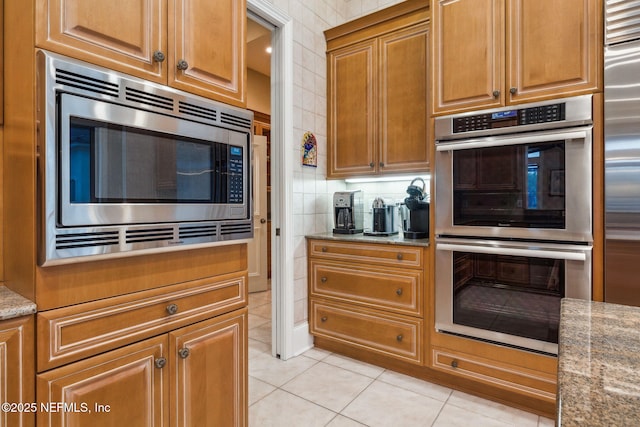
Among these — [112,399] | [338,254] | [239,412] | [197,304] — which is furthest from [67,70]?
[338,254]

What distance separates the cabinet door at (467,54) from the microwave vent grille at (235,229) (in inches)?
55.3

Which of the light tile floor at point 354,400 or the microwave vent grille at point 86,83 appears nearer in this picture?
the microwave vent grille at point 86,83

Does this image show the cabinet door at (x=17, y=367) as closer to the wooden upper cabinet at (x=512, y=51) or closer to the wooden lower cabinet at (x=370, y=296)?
the wooden lower cabinet at (x=370, y=296)

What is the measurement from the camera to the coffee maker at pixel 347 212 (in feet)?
9.04

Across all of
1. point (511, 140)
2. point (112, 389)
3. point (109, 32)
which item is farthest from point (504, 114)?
point (112, 389)

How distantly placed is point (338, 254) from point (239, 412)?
4.41 ft

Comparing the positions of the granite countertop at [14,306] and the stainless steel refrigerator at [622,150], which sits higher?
the stainless steel refrigerator at [622,150]

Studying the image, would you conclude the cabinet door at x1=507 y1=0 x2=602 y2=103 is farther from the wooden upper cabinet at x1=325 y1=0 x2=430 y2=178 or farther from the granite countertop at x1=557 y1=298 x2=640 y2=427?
the granite countertop at x1=557 y1=298 x2=640 y2=427

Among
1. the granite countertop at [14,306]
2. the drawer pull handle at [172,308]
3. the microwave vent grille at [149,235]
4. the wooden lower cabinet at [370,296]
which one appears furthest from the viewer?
Result: the wooden lower cabinet at [370,296]

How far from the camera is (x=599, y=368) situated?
57 centimetres

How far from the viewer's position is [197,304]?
134 centimetres

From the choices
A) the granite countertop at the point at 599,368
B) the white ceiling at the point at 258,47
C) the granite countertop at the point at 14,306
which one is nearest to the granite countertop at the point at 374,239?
the granite countertop at the point at 599,368

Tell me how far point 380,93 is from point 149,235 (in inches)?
83.4

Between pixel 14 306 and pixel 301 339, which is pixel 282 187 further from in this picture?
pixel 14 306
